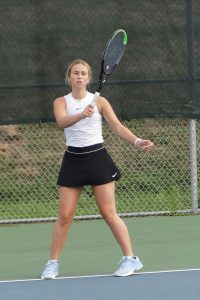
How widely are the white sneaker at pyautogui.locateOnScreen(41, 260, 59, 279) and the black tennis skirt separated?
1.70 feet

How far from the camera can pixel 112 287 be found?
19.7 ft

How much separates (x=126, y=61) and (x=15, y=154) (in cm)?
230

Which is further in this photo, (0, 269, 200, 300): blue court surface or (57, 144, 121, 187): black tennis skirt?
(57, 144, 121, 187): black tennis skirt

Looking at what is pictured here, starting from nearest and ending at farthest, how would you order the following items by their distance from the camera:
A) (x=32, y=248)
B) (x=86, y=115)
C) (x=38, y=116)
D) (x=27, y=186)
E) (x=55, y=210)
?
(x=86, y=115), (x=32, y=248), (x=38, y=116), (x=55, y=210), (x=27, y=186)

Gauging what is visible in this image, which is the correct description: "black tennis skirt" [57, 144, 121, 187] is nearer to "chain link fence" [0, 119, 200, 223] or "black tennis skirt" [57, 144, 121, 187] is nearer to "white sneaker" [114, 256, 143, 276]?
"white sneaker" [114, 256, 143, 276]

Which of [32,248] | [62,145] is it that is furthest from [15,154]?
[32,248]

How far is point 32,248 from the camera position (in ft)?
25.1

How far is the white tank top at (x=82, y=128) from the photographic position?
20.7 ft

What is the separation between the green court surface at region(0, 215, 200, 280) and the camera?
6746 millimetres

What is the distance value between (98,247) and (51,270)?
1300 mm

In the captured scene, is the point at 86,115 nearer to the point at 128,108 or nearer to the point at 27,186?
the point at 128,108

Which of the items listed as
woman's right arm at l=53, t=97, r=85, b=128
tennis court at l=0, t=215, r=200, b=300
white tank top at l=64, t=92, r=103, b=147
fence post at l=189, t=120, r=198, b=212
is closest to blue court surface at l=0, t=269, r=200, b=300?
tennis court at l=0, t=215, r=200, b=300

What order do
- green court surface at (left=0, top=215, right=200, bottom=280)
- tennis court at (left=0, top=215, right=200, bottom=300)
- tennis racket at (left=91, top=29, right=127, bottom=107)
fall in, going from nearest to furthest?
tennis court at (left=0, top=215, right=200, bottom=300) → tennis racket at (left=91, top=29, right=127, bottom=107) → green court surface at (left=0, top=215, right=200, bottom=280)

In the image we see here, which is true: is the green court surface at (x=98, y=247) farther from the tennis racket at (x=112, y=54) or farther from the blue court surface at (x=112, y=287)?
the tennis racket at (x=112, y=54)
